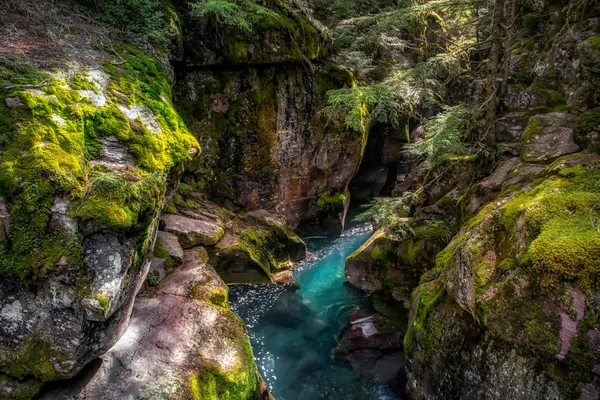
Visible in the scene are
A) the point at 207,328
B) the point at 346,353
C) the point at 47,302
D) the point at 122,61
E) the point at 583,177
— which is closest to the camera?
the point at 47,302

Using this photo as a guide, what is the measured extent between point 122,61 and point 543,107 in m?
11.4

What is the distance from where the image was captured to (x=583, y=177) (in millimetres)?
5703

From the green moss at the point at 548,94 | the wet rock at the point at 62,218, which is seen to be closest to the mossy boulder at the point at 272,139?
the green moss at the point at 548,94

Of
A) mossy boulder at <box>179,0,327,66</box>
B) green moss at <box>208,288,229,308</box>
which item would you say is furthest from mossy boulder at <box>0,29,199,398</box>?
mossy boulder at <box>179,0,327,66</box>

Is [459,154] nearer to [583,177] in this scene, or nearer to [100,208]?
[583,177]

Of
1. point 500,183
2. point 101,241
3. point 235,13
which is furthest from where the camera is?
point 235,13

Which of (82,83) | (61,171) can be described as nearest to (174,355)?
(61,171)

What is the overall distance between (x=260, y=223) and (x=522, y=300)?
11.0 metres

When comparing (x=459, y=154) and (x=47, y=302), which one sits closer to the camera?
(x=47, y=302)

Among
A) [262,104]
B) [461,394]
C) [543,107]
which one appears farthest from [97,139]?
[543,107]

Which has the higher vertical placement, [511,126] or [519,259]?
[511,126]

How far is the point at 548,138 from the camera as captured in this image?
8.09 metres

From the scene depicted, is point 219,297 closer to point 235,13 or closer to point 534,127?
point 534,127

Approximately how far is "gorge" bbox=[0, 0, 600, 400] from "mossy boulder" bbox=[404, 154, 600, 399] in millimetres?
34
